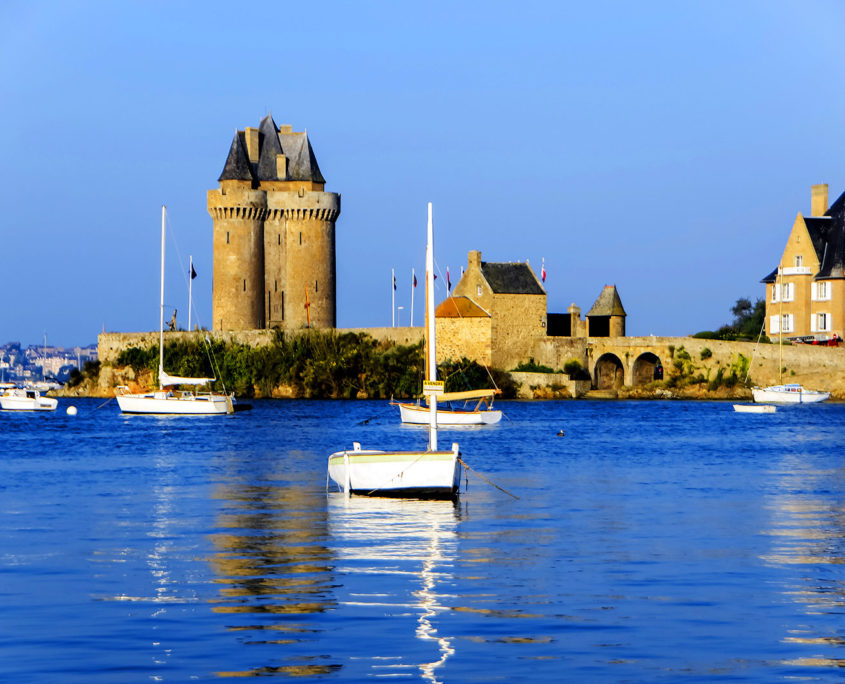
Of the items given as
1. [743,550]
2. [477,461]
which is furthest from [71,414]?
[743,550]

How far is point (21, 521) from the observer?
81.8ft

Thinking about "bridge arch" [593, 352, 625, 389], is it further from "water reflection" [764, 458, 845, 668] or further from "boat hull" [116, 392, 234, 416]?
"water reflection" [764, 458, 845, 668]

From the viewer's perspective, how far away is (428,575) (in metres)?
18.2

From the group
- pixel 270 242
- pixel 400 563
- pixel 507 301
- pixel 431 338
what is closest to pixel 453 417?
pixel 507 301

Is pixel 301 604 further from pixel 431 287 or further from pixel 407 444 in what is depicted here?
pixel 407 444

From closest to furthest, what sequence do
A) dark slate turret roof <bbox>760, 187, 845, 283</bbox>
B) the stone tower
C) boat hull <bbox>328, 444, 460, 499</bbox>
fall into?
boat hull <bbox>328, 444, 460, 499</bbox>, dark slate turret roof <bbox>760, 187, 845, 283</bbox>, the stone tower

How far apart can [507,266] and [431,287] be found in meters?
59.2

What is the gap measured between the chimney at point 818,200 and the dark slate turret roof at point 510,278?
19.5 m

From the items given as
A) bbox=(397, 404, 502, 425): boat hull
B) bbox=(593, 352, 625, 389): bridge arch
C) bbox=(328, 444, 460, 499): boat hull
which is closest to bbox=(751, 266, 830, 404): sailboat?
bbox=(593, 352, 625, 389): bridge arch

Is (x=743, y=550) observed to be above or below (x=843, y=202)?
Answer: below

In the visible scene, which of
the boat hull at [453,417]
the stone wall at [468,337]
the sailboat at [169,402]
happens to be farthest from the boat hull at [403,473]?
the stone wall at [468,337]

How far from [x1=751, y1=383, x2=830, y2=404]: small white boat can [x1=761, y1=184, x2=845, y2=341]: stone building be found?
234 inches

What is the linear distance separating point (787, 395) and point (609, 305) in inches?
722

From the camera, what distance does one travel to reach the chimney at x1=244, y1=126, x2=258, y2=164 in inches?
3743
